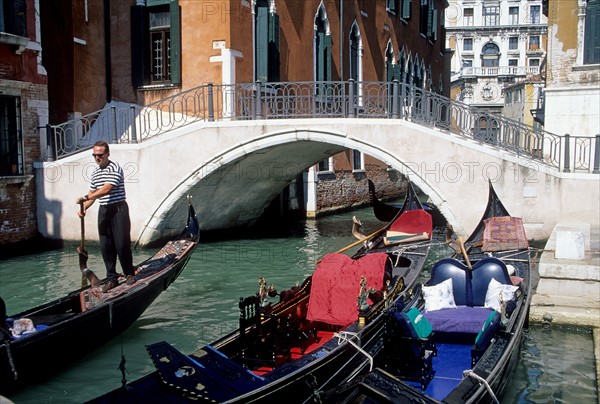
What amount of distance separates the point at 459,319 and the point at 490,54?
30558 mm

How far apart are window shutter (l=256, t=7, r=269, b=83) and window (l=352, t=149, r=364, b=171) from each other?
4.07 metres

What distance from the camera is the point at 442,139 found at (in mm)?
6848

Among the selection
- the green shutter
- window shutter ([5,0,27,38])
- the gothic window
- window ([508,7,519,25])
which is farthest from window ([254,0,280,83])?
window ([508,7,519,25])

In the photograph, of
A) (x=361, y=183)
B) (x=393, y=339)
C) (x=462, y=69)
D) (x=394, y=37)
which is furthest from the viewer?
(x=462, y=69)

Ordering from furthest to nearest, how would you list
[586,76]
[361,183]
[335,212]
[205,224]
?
[361,183] → [335,212] → [205,224] → [586,76]

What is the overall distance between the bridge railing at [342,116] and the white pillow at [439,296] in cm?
291

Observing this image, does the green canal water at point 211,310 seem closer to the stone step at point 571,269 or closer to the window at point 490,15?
the stone step at point 571,269

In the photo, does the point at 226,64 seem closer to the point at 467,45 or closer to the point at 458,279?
the point at 458,279

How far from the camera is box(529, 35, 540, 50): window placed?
3148cm

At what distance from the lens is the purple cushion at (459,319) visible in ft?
12.3

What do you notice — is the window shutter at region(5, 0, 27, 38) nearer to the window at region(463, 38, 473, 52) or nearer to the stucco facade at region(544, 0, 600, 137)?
the stucco facade at region(544, 0, 600, 137)

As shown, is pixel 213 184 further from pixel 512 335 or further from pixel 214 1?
pixel 512 335

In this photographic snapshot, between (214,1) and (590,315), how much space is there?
5870mm

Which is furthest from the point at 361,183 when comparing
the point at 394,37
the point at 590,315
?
the point at 590,315
